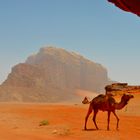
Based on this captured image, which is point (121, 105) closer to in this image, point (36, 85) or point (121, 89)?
point (121, 89)

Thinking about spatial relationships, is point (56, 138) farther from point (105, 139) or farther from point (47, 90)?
point (47, 90)

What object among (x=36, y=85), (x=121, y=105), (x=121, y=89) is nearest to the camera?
(x=121, y=105)

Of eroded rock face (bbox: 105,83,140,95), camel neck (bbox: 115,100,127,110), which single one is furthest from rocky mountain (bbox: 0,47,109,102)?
camel neck (bbox: 115,100,127,110)

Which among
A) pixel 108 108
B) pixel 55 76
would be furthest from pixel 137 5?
pixel 55 76

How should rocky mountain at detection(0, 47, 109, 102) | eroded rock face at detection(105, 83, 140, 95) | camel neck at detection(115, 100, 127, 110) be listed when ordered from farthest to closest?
rocky mountain at detection(0, 47, 109, 102) → eroded rock face at detection(105, 83, 140, 95) → camel neck at detection(115, 100, 127, 110)

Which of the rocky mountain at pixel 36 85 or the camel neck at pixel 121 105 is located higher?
the rocky mountain at pixel 36 85

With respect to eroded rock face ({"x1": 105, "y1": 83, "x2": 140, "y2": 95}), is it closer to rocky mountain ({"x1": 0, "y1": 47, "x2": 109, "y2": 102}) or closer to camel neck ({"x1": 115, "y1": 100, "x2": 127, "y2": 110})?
camel neck ({"x1": 115, "y1": 100, "x2": 127, "y2": 110})

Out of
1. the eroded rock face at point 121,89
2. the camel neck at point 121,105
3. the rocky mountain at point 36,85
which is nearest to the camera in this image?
the camel neck at point 121,105

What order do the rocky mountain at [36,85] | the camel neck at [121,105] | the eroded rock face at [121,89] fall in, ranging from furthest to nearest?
the rocky mountain at [36,85], the eroded rock face at [121,89], the camel neck at [121,105]

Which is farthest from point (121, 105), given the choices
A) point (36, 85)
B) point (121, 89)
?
point (36, 85)

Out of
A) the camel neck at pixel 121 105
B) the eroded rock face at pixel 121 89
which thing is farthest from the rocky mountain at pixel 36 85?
the camel neck at pixel 121 105

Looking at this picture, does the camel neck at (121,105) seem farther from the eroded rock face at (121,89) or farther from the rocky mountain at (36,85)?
the rocky mountain at (36,85)

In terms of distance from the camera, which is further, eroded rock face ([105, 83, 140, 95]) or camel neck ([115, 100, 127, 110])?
eroded rock face ([105, 83, 140, 95])

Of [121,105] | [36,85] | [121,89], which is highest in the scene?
[36,85]
